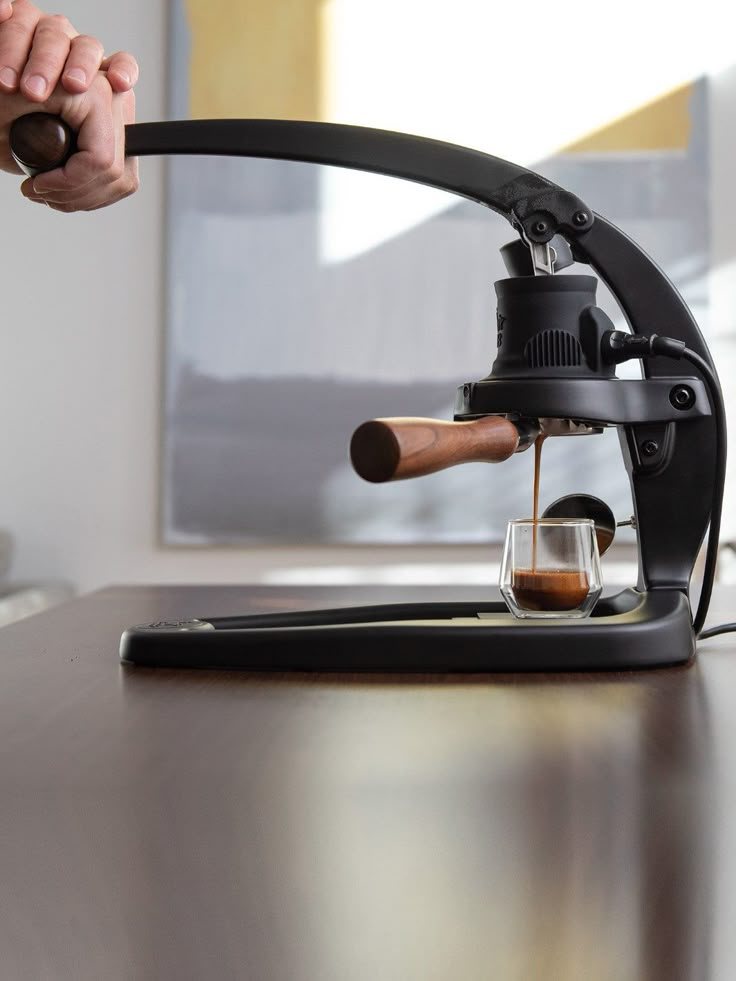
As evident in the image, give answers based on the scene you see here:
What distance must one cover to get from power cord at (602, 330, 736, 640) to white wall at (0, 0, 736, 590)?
7.52 ft

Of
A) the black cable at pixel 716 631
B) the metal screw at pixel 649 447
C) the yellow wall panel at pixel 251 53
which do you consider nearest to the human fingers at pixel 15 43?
the metal screw at pixel 649 447

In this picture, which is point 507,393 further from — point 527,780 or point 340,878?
point 340,878

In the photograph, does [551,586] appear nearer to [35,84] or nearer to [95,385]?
[35,84]

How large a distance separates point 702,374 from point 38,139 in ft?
1.51

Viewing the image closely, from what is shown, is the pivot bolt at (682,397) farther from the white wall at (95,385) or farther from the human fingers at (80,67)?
the white wall at (95,385)

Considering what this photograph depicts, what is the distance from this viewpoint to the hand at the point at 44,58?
64 cm

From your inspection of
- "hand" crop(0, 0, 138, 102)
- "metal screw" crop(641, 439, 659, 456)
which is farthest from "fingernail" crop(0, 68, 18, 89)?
"metal screw" crop(641, 439, 659, 456)

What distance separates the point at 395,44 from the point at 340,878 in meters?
3.02

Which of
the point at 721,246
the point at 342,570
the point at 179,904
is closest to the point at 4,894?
the point at 179,904

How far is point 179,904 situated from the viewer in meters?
0.28

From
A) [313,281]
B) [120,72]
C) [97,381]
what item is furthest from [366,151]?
[97,381]

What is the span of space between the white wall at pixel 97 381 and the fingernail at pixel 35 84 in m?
2.42

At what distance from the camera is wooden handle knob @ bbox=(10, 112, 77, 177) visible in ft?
2.14

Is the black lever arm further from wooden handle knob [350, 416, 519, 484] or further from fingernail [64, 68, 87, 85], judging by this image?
wooden handle knob [350, 416, 519, 484]
